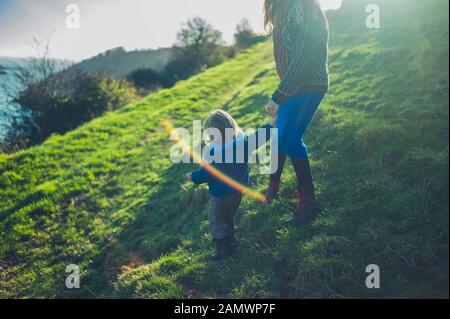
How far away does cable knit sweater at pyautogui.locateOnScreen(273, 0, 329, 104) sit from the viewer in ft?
12.2

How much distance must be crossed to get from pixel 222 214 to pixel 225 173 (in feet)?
1.84

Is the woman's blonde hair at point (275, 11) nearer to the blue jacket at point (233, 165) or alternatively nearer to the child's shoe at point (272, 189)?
the blue jacket at point (233, 165)

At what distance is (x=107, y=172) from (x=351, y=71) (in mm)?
7239

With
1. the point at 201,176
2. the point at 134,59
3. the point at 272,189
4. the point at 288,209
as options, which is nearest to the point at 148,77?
the point at 134,59

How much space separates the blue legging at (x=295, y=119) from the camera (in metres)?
3.84

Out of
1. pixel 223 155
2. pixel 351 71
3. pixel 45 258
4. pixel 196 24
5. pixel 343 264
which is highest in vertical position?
pixel 196 24

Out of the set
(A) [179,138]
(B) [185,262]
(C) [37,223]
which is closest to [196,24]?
(A) [179,138]

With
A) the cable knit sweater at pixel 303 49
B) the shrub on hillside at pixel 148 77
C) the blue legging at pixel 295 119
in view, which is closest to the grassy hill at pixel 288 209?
the blue legging at pixel 295 119

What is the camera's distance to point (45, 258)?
21.7 ft

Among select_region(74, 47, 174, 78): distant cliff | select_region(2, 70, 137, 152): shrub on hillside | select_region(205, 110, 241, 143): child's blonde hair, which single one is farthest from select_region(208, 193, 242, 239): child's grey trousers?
select_region(74, 47, 174, 78): distant cliff

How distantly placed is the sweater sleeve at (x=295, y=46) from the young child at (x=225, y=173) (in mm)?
424

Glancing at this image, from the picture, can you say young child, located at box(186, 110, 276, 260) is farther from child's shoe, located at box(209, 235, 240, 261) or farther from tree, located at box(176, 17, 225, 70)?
tree, located at box(176, 17, 225, 70)

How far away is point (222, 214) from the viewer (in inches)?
172
